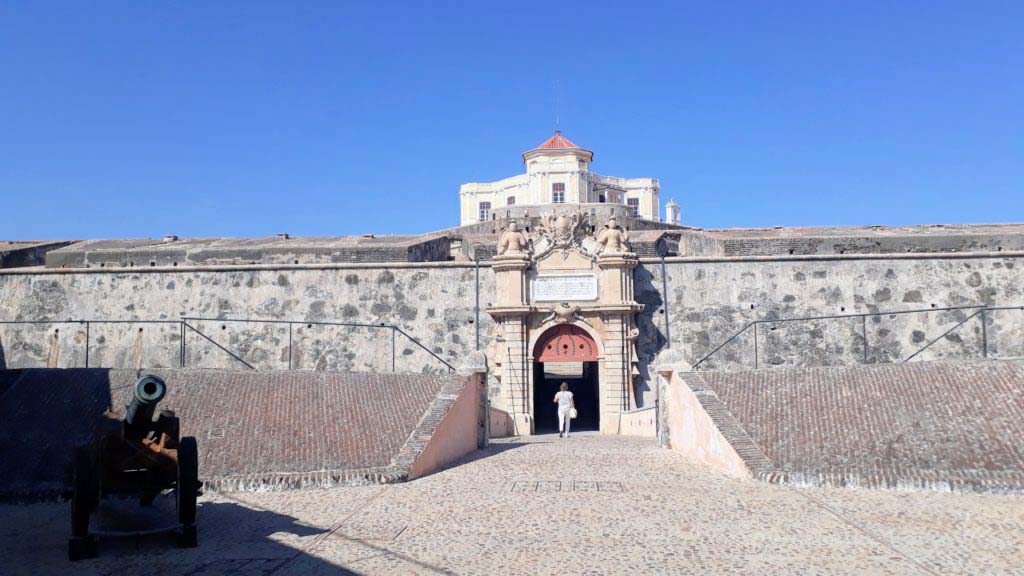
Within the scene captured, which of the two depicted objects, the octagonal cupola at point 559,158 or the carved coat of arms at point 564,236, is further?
the octagonal cupola at point 559,158

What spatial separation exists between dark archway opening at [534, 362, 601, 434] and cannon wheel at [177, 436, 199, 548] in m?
11.3

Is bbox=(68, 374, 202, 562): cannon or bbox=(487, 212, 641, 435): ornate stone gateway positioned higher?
bbox=(487, 212, 641, 435): ornate stone gateway

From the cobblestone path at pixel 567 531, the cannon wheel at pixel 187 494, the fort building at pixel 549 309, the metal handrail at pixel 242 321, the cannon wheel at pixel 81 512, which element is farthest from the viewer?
the metal handrail at pixel 242 321

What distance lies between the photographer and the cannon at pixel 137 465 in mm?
7738

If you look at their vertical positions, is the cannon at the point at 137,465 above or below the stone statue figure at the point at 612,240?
below

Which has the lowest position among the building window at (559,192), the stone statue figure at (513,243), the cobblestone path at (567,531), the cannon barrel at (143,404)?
the cobblestone path at (567,531)

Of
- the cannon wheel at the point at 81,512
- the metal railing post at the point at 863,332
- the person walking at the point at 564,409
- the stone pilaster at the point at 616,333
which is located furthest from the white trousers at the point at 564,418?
the cannon wheel at the point at 81,512

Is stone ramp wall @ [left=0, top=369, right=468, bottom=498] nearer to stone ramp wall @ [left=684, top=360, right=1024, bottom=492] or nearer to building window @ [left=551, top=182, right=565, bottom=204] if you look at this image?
stone ramp wall @ [left=684, top=360, right=1024, bottom=492]

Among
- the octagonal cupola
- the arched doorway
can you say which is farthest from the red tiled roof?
the arched doorway

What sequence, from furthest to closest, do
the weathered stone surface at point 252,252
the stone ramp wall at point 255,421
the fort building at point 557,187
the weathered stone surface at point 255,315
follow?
the fort building at point 557,187
the weathered stone surface at point 252,252
the weathered stone surface at point 255,315
the stone ramp wall at point 255,421

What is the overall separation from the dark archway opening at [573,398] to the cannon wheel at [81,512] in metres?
12.0

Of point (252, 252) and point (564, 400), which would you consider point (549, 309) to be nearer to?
point (564, 400)

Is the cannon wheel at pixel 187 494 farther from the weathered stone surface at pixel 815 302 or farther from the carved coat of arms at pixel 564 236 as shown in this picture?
the weathered stone surface at pixel 815 302

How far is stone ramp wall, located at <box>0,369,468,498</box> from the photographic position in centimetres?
1120
